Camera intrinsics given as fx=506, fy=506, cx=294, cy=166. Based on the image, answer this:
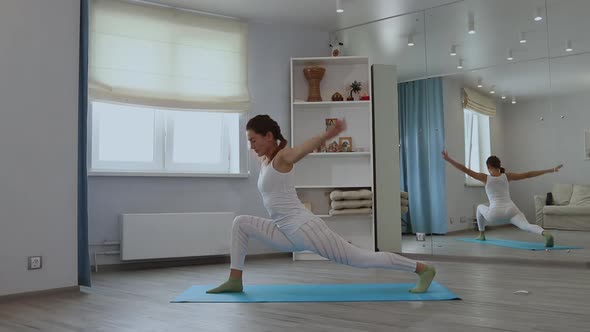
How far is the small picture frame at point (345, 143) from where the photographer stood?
5496 mm

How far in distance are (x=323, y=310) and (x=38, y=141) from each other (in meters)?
2.19

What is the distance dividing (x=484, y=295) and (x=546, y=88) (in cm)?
249

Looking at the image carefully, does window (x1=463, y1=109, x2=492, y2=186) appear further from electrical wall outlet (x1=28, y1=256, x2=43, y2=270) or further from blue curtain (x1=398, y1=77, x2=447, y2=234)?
electrical wall outlet (x1=28, y1=256, x2=43, y2=270)

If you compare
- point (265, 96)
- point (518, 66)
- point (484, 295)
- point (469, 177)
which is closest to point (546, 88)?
point (518, 66)

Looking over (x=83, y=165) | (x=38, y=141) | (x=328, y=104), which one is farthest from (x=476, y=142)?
(x=38, y=141)

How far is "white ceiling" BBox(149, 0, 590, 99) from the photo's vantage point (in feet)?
15.2

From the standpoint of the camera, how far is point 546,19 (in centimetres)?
472

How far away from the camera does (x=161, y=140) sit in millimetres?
5109

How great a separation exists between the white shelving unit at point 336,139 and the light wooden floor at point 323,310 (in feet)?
4.99

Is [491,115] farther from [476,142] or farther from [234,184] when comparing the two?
[234,184]

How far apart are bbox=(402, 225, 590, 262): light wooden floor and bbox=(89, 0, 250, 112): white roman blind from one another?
2408 mm

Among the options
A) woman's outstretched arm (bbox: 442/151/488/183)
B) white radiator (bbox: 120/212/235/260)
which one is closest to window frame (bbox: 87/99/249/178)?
white radiator (bbox: 120/212/235/260)

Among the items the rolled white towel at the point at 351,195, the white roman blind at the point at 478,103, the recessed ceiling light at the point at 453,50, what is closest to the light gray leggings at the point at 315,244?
the rolled white towel at the point at 351,195

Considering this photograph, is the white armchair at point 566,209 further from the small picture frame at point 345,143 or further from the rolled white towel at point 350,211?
the small picture frame at point 345,143
